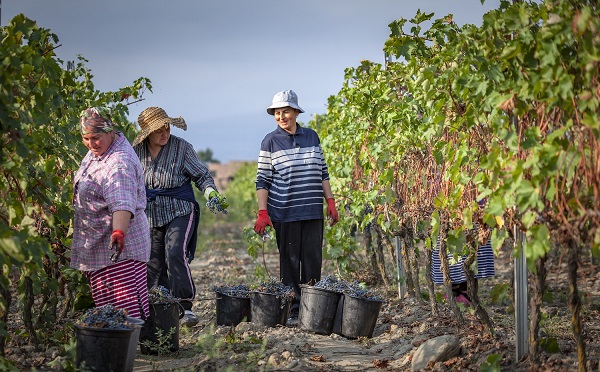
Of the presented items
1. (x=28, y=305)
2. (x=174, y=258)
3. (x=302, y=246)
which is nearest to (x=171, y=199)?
(x=174, y=258)

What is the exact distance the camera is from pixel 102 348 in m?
4.27

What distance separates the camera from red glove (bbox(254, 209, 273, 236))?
6.29m

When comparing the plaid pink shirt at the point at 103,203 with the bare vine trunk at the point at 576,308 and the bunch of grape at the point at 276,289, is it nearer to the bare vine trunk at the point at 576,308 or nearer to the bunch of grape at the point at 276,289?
the bunch of grape at the point at 276,289

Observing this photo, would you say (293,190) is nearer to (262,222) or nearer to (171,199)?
(262,222)

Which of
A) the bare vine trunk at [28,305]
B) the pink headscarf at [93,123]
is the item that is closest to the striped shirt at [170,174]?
the bare vine trunk at [28,305]

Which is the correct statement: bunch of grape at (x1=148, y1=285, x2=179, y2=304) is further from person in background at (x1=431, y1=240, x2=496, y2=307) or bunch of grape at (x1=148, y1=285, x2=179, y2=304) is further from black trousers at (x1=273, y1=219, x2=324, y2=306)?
person in background at (x1=431, y1=240, x2=496, y2=307)

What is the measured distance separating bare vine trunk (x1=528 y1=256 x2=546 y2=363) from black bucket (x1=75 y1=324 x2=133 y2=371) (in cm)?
198

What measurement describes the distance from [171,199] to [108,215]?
3.99 feet

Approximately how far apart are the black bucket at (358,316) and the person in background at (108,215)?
155 centimetres

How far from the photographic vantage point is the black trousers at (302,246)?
6.50 meters

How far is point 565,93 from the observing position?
356cm

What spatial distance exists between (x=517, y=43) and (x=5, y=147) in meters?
2.36

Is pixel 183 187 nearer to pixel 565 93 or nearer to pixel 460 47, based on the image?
pixel 460 47

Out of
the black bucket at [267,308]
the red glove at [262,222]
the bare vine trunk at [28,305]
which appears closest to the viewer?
the bare vine trunk at [28,305]
